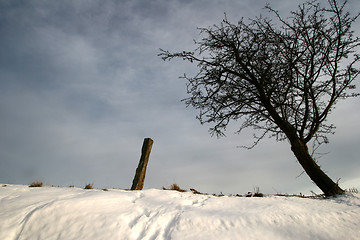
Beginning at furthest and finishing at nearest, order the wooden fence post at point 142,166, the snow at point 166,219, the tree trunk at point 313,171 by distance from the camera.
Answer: the wooden fence post at point 142,166 → the tree trunk at point 313,171 → the snow at point 166,219

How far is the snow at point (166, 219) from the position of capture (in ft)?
8.01

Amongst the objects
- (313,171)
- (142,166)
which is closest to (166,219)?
(142,166)

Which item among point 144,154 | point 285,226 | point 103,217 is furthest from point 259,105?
point 103,217

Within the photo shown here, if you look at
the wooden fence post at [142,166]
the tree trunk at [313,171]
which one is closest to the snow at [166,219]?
the tree trunk at [313,171]

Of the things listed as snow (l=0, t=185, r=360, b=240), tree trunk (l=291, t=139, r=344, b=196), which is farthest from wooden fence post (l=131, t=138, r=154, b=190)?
tree trunk (l=291, t=139, r=344, b=196)

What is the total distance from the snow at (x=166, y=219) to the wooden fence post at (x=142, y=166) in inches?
83.7

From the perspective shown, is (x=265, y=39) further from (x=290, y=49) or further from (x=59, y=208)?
(x=59, y=208)

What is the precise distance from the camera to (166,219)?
2.72 meters

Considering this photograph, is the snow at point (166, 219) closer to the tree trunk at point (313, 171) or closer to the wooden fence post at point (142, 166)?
the tree trunk at point (313, 171)

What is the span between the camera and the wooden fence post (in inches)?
213

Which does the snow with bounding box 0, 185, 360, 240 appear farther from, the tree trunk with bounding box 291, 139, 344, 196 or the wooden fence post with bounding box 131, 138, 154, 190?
the wooden fence post with bounding box 131, 138, 154, 190

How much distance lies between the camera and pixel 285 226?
2.63 metres

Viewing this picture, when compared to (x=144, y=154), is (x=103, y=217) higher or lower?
lower

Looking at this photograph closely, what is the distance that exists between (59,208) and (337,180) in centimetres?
554
